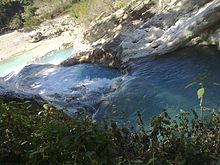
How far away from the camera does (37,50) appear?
26.5 m

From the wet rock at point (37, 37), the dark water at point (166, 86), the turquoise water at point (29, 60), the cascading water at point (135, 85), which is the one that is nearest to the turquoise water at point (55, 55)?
the turquoise water at point (29, 60)

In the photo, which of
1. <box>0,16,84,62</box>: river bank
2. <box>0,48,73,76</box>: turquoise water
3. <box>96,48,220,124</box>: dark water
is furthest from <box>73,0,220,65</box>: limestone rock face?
<box>0,16,84,62</box>: river bank

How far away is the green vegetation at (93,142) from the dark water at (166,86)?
3.75 metres

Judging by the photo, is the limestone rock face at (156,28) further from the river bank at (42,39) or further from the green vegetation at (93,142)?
the green vegetation at (93,142)

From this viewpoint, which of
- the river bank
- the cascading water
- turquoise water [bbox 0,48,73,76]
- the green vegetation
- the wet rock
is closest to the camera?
the green vegetation

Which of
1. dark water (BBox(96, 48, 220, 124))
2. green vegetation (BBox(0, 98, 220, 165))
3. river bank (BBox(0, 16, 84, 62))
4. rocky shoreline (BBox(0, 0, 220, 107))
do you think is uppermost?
green vegetation (BBox(0, 98, 220, 165))

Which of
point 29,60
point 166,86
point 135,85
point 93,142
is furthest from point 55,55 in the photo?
point 93,142

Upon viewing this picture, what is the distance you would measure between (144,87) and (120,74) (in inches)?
95.4

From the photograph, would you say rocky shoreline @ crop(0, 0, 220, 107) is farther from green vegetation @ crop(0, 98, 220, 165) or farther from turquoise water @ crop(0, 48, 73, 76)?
green vegetation @ crop(0, 98, 220, 165)

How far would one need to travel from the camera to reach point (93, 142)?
2697 millimetres

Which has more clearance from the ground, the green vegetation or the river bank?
the green vegetation

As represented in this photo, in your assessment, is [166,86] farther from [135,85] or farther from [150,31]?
[150,31]

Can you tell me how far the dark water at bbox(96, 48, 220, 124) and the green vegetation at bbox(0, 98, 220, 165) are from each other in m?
3.75

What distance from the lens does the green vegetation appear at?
2.73 m
